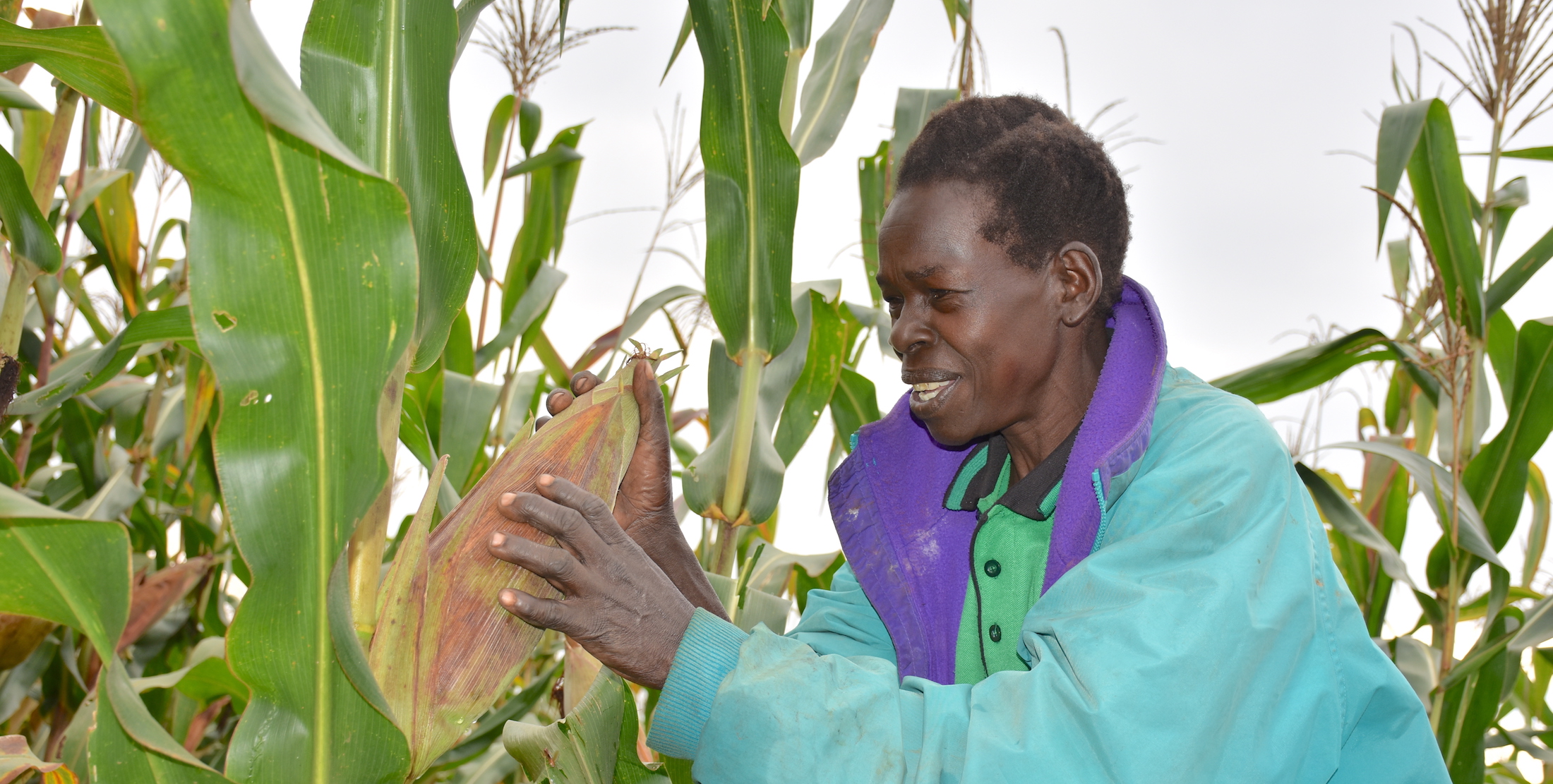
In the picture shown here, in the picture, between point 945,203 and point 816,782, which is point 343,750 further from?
point 945,203

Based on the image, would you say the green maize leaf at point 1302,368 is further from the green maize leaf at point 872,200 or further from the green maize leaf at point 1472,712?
the green maize leaf at point 872,200

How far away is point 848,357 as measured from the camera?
6.49ft

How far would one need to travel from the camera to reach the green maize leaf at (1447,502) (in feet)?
5.22

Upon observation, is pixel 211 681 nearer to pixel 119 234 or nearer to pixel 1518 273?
pixel 119 234

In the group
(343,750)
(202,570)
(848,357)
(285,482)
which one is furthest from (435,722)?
(848,357)

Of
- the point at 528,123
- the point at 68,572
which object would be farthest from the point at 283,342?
the point at 528,123

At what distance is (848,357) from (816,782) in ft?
4.04

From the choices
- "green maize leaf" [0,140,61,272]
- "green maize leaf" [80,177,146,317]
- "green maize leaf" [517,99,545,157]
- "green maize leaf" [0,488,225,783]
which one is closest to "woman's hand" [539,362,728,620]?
"green maize leaf" [0,488,225,783]

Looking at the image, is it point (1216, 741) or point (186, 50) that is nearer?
point (186, 50)

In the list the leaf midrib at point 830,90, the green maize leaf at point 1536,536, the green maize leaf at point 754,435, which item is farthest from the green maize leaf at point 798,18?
the green maize leaf at point 1536,536

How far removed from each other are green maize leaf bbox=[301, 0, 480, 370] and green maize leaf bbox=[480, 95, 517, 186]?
1.03 m

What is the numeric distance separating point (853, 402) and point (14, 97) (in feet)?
4.17

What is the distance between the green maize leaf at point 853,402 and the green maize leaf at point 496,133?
28.0 inches

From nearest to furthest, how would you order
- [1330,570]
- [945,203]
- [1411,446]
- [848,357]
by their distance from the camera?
[1330,570]
[945,203]
[848,357]
[1411,446]
